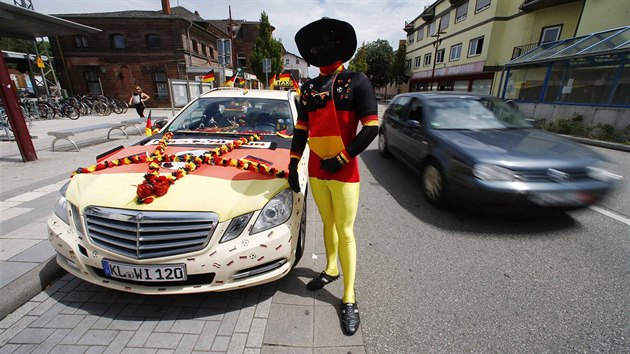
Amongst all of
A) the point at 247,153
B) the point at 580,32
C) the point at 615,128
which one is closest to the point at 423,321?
the point at 247,153

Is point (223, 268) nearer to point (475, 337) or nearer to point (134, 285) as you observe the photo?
point (134, 285)

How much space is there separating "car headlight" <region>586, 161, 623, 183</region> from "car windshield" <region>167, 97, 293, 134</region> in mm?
3433

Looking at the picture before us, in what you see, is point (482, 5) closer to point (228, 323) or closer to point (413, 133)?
point (413, 133)

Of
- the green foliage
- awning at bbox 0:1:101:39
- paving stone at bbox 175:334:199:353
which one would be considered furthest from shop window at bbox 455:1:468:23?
paving stone at bbox 175:334:199:353

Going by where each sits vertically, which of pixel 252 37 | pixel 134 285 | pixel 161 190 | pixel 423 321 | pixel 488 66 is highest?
pixel 252 37

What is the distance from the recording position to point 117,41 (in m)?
22.7

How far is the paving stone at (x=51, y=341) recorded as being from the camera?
1.82 m

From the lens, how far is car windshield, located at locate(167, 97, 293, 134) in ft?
11.0

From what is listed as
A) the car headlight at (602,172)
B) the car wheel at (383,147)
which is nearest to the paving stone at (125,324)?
the car headlight at (602,172)

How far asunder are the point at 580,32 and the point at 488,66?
330 inches

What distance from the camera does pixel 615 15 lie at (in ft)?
40.7

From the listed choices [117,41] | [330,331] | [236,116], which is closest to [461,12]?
[117,41]

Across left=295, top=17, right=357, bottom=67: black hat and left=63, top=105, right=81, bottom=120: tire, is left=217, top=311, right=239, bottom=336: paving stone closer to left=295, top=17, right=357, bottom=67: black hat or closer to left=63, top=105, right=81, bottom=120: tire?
left=295, top=17, right=357, bottom=67: black hat

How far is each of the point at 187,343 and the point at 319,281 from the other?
1064mm
